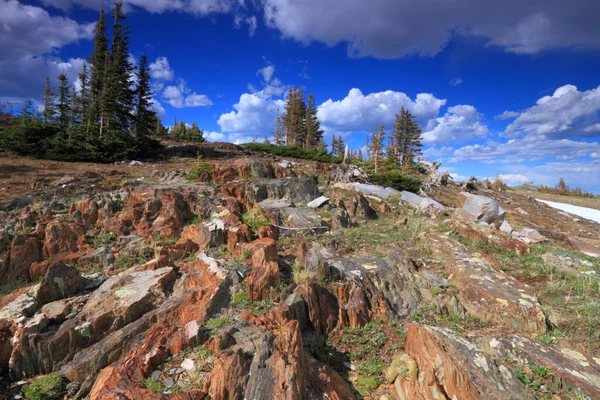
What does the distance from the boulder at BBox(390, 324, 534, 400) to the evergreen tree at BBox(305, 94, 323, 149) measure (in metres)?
48.8

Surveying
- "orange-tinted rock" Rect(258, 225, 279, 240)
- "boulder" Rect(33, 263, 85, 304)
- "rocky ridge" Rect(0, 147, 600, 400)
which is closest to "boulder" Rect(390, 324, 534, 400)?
"rocky ridge" Rect(0, 147, 600, 400)

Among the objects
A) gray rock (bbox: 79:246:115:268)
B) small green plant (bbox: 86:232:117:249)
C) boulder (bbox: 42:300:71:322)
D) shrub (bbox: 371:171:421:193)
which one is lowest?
boulder (bbox: 42:300:71:322)

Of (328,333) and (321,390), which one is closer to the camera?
(321,390)

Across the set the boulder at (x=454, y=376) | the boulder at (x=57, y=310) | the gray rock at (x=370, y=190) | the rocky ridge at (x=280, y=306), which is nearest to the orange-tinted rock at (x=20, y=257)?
the rocky ridge at (x=280, y=306)

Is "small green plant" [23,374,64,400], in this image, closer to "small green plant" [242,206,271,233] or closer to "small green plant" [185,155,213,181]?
"small green plant" [242,206,271,233]

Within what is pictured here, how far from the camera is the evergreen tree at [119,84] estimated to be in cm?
2766

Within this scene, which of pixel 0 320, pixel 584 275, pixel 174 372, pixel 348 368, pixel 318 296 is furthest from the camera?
pixel 584 275

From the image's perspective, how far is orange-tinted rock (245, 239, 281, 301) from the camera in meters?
6.94

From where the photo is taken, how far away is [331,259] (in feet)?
27.9

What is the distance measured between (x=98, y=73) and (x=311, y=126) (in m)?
31.4

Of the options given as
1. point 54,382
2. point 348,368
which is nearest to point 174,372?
point 54,382

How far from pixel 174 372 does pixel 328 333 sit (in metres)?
2.95

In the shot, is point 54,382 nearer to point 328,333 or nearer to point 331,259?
point 328,333

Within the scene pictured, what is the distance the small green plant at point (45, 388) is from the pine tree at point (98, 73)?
88.9 ft
